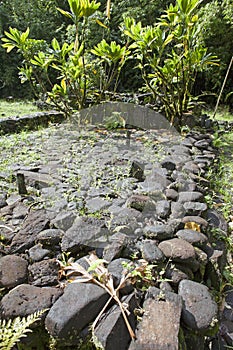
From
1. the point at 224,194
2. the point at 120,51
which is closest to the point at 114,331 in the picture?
the point at 224,194

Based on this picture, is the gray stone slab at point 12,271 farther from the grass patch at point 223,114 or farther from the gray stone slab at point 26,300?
the grass patch at point 223,114

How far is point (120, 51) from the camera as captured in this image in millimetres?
3270

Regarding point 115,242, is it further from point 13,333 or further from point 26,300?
point 13,333

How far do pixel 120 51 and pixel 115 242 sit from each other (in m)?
2.52

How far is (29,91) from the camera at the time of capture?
793cm

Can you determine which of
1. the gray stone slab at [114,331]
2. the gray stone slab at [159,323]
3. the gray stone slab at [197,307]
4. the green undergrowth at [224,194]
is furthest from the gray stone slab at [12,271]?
the green undergrowth at [224,194]

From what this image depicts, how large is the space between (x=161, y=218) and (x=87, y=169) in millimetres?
890

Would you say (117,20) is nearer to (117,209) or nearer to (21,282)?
(117,209)

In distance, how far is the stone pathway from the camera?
1.00 meters

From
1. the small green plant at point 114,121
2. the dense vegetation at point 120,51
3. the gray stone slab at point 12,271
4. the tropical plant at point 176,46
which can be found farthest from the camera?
the small green plant at point 114,121

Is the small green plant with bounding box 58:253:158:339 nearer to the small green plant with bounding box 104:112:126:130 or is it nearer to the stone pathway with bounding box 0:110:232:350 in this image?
the stone pathway with bounding box 0:110:232:350

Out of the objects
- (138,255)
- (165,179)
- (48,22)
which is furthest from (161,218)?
(48,22)

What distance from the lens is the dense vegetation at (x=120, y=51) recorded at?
3078mm

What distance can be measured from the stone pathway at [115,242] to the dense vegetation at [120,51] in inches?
45.2
